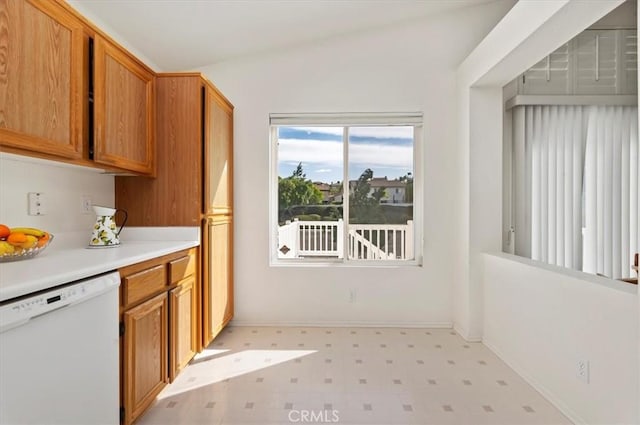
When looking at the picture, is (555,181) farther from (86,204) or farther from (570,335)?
(86,204)

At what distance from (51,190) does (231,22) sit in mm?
1707

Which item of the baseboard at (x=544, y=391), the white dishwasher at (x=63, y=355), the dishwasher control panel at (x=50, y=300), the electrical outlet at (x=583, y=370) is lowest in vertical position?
the baseboard at (x=544, y=391)

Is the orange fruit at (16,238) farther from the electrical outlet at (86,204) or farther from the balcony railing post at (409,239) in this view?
the balcony railing post at (409,239)

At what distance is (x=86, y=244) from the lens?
228 cm

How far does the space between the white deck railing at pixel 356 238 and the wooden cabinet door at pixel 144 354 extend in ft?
5.18

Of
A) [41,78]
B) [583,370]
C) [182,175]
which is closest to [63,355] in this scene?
[41,78]

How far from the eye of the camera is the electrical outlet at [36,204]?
1854mm

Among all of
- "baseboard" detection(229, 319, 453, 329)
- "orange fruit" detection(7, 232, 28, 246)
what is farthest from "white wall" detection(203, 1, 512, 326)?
"orange fruit" detection(7, 232, 28, 246)

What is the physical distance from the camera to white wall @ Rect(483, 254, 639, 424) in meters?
1.57

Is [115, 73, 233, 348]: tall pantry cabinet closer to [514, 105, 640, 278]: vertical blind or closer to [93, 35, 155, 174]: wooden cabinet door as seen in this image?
[93, 35, 155, 174]: wooden cabinet door

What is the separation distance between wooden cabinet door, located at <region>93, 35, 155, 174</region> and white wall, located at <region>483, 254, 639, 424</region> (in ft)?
8.57

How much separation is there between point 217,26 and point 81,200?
159 centimetres

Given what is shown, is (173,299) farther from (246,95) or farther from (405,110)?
(405,110)

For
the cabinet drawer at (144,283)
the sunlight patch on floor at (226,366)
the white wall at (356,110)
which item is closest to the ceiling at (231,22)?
the white wall at (356,110)
